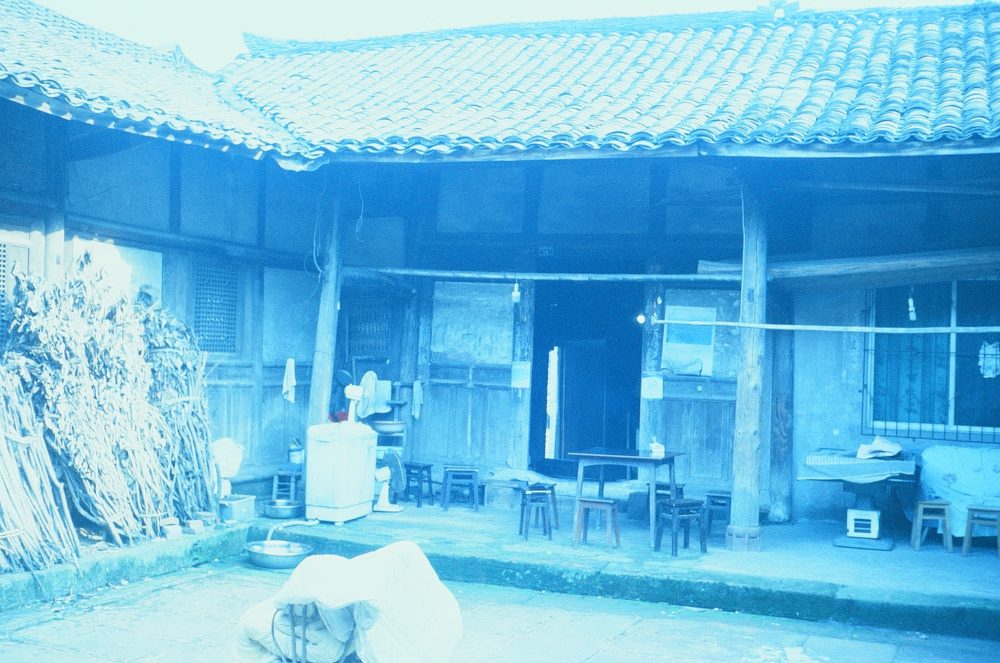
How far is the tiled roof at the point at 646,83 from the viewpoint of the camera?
8.04 metres

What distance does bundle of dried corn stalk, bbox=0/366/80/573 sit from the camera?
23.0 feet

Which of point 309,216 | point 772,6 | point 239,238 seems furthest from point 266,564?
point 772,6

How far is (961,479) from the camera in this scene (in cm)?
902

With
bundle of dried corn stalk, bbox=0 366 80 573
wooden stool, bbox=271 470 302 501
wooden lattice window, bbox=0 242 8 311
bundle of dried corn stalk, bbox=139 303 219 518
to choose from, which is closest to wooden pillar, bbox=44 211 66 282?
wooden lattice window, bbox=0 242 8 311

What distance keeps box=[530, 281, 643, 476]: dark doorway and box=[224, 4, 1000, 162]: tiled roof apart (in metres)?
3.15

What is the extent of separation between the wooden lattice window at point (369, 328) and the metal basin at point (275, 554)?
3525 mm

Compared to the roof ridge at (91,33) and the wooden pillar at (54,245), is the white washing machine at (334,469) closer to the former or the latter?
the wooden pillar at (54,245)

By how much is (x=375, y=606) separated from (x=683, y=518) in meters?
5.10

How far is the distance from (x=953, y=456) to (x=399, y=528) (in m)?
5.62

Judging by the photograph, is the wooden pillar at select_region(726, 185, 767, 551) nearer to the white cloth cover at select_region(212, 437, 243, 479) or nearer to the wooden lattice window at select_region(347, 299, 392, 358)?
the wooden lattice window at select_region(347, 299, 392, 358)

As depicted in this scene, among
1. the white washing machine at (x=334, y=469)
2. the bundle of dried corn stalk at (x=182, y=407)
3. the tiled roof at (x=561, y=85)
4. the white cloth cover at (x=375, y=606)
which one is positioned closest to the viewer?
the white cloth cover at (x=375, y=606)

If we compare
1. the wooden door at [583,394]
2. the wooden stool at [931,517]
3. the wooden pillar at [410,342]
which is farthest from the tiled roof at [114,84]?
the wooden stool at [931,517]

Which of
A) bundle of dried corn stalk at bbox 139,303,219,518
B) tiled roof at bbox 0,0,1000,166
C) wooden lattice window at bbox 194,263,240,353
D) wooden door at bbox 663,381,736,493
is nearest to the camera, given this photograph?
tiled roof at bbox 0,0,1000,166

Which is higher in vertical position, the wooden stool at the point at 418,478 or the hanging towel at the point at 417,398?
the hanging towel at the point at 417,398
